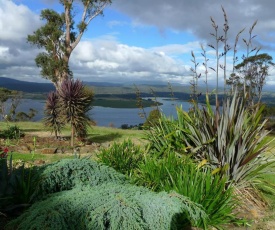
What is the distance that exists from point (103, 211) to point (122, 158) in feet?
10.7

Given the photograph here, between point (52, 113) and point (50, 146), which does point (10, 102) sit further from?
point (50, 146)

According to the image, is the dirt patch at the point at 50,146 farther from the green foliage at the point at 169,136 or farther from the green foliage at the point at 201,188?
the green foliage at the point at 201,188

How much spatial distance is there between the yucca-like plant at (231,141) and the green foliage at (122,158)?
1137mm

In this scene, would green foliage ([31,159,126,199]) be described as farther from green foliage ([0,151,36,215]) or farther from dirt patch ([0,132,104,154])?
dirt patch ([0,132,104,154])

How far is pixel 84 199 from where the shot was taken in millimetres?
3855

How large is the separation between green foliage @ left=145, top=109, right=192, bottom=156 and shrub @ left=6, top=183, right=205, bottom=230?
2.94 metres

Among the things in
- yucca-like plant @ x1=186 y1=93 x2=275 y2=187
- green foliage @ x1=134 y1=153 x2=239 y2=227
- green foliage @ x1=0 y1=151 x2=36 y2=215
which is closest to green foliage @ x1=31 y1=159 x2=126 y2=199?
green foliage @ x1=0 y1=151 x2=36 y2=215

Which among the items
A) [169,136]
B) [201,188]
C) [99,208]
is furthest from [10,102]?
[99,208]

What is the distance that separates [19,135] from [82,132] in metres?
2.93

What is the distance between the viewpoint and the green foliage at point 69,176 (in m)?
4.57

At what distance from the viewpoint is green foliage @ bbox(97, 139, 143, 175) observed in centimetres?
670

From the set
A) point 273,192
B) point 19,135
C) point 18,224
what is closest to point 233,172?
point 273,192

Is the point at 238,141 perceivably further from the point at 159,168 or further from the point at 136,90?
the point at 136,90

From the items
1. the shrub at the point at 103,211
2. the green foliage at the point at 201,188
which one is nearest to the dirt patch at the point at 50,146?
the green foliage at the point at 201,188
